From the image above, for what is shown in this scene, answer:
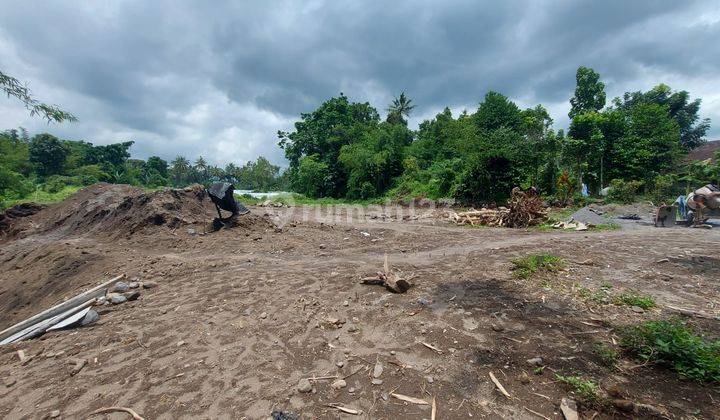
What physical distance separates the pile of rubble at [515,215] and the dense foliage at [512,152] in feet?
17.9

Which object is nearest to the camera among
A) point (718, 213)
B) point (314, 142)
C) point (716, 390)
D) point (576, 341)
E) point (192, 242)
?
point (716, 390)

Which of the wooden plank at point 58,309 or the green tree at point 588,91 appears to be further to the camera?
the green tree at point 588,91

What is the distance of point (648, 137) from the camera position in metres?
21.1

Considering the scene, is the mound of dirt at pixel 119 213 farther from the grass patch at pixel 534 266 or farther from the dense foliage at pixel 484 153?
the grass patch at pixel 534 266

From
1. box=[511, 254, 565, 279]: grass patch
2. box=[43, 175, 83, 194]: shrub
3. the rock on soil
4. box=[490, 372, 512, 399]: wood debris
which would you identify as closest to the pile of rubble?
box=[511, 254, 565, 279]: grass patch

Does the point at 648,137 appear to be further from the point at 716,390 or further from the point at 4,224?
the point at 4,224

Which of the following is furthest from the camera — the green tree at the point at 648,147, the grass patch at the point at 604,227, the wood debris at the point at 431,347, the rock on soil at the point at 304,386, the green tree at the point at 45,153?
the green tree at the point at 45,153

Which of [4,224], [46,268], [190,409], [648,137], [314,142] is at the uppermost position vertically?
[314,142]

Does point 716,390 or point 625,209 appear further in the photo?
point 625,209

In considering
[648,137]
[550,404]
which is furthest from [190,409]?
[648,137]

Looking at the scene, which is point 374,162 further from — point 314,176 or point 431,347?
point 431,347

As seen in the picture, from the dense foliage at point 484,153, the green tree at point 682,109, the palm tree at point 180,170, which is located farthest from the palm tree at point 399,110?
the palm tree at point 180,170

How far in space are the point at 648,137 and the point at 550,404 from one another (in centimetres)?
2760

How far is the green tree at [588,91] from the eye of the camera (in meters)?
27.2
